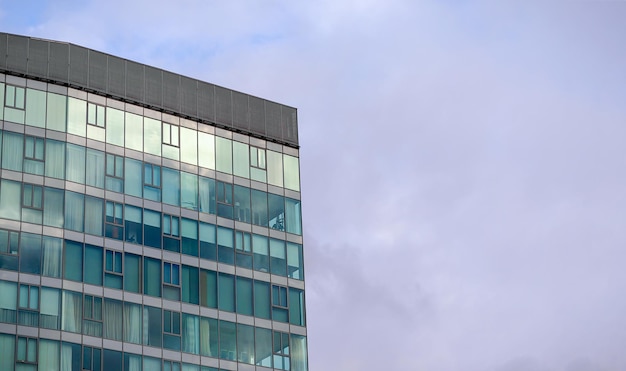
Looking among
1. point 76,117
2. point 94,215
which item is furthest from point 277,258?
point 76,117

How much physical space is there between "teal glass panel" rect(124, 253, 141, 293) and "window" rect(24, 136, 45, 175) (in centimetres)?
668

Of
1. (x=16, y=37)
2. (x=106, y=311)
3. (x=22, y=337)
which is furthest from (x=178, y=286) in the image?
(x=16, y=37)

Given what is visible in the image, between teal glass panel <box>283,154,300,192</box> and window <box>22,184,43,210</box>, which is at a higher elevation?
teal glass panel <box>283,154,300,192</box>

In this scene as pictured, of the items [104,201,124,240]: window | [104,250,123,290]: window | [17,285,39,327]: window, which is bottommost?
[17,285,39,327]: window

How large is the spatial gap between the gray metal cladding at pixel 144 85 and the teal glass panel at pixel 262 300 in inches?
395

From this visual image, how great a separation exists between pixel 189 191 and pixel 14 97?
11353 mm

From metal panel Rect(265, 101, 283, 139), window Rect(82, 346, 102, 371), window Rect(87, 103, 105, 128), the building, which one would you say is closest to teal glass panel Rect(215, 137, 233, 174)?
the building

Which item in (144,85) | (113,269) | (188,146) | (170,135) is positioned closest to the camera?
(113,269)

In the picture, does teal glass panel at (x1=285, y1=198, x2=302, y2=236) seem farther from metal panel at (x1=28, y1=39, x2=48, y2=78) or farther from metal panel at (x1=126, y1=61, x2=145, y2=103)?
metal panel at (x1=28, y1=39, x2=48, y2=78)

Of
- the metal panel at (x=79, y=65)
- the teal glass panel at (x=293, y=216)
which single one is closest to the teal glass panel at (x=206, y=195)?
the teal glass panel at (x=293, y=216)

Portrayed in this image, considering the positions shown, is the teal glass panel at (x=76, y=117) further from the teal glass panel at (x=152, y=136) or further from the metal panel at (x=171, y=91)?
the metal panel at (x=171, y=91)

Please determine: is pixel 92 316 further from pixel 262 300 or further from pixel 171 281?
pixel 262 300

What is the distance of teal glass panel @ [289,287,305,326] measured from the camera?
8788cm

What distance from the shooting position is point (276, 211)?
8988cm
